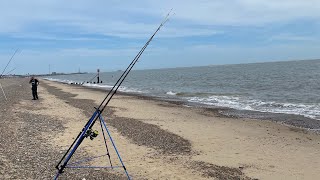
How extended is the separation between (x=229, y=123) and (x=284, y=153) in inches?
237

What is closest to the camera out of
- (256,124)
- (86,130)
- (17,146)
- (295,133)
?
(86,130)

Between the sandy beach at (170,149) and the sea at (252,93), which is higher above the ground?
the sandy beach at (170,149)

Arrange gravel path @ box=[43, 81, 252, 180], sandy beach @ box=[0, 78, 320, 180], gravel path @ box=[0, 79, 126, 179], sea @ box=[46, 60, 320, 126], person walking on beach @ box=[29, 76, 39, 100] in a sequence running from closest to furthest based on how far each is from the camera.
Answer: gravel path @ box=[0, 79, 126, 179], sandy beach @ box=[0, 78, 320, 180], gravel path @ box=[43, 81, 252, 180], sea @ box=[46, 60, 320, 126], person walking on beach @ box=[29, 76, 39, 100]

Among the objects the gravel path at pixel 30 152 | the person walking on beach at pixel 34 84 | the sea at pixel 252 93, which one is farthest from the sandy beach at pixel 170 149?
the person walking on beach at pixel 34 84

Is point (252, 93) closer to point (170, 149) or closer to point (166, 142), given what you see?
point (166, 142)

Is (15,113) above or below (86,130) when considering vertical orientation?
below

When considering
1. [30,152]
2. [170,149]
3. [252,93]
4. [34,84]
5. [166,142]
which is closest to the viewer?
[30,152]

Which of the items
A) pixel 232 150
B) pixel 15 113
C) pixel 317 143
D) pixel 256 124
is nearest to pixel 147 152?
pixel 232 150

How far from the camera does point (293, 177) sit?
26.5 ft

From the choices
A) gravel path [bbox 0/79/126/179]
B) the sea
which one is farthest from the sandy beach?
the sea

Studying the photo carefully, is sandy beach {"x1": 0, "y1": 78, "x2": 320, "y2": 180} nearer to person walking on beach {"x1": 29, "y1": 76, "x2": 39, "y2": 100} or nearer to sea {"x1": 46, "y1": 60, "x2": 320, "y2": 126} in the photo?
sea {"x1": 46, "y1": 60, "x2": 320, "y2": 126}

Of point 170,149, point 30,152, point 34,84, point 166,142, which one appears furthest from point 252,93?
point 30,152

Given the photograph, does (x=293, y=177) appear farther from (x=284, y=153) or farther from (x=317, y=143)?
(x=317, y=143)

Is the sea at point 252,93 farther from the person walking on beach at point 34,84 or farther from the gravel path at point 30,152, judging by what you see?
the gravel path at point 30,152
